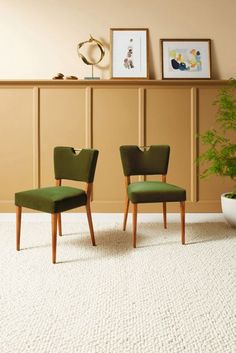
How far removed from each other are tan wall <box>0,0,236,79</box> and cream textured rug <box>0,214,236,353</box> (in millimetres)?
1954

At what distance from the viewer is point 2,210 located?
3904 mm

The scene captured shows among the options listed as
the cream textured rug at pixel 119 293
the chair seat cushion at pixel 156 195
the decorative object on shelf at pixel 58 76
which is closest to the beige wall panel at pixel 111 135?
the decorative object on shelf at pixel 58 76

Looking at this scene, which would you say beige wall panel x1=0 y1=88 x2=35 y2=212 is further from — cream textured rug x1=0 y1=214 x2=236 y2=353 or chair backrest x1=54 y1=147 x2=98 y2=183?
chair backrest x1=54 y1=147 x2=98 y2=183

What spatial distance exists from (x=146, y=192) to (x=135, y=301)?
1134 millimetres

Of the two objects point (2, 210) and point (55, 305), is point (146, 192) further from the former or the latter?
point (2, 210)

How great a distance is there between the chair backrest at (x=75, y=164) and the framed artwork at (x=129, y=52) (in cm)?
136

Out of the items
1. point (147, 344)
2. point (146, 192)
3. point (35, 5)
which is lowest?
point (147, 344)

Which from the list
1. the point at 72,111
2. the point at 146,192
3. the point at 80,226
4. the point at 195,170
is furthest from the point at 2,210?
the point at 195,170

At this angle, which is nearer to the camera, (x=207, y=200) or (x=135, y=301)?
(x=135, y=301)

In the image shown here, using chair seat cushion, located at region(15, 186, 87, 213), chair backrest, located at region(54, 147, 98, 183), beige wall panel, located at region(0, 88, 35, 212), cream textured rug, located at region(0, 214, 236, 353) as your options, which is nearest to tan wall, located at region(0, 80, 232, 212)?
beige wall panel, located at region(0, 88, 35, 212)

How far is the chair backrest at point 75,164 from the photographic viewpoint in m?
2.88

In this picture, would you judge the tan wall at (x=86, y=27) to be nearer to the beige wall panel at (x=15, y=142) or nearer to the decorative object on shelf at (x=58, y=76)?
the decorative object on shelf at (x=58, y=76)

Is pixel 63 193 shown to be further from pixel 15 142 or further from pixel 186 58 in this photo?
pixel 186 58

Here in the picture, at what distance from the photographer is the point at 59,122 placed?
12.7 ft
